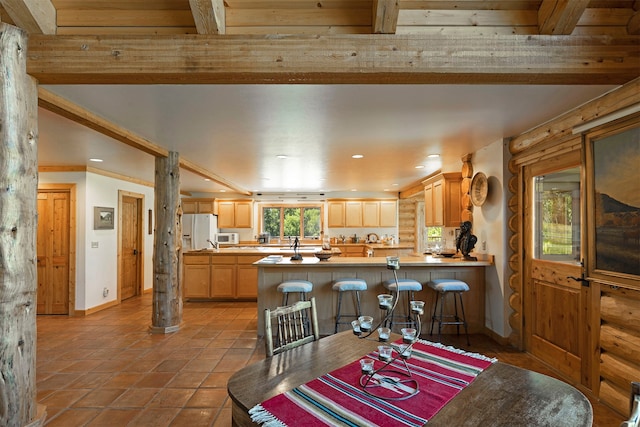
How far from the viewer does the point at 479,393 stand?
4.37 feet

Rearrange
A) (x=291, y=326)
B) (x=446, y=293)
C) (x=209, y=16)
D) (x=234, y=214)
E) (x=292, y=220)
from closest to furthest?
(x=209, y=16) < (x=291, y=326) < (x=446, y=293) < (x=234, y=214) < (x=292, y=220)

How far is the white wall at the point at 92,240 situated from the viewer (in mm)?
5398

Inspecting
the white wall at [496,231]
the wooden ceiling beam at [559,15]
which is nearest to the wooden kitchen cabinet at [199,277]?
the white wall at [496,231]

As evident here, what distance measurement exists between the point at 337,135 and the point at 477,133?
58.9 inches

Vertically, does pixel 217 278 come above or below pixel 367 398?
below

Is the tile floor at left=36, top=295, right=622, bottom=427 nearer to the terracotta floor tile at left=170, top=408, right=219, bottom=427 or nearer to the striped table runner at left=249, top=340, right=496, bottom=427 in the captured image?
the terracotta floor tile at left=170, top=408, right=219, bottom=427

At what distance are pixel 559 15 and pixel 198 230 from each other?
7.39m

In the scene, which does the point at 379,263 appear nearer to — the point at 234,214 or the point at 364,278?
the point at 364,278

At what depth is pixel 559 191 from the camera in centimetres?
324

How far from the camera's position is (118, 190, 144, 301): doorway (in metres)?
6.29

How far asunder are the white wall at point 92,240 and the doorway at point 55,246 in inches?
5.1

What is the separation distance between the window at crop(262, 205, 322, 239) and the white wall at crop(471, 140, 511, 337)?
5.17 m

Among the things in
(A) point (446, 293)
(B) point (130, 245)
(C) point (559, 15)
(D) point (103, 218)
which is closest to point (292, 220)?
(B) point (130, 245)

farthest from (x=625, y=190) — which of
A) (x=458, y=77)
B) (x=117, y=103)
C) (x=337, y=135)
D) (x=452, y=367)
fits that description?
(x=117, y=103)
